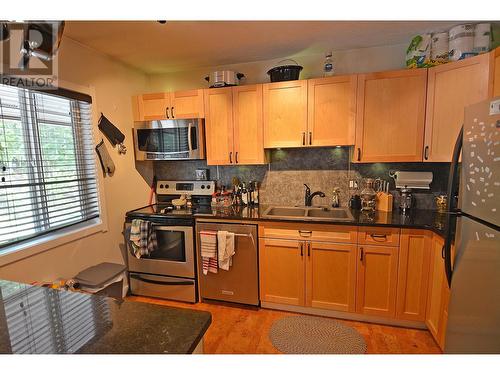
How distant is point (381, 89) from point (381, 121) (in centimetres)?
27

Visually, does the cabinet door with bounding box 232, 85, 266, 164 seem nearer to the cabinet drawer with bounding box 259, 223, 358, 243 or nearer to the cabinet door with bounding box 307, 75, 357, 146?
the cabinet door with bounding box 307, 75, 357, 146

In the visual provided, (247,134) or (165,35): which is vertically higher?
(165,35)

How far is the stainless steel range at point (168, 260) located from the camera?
2.44 meters

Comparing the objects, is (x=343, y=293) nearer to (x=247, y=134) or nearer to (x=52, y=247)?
(x=247, y=134)

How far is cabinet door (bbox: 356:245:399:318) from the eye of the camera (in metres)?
2.03

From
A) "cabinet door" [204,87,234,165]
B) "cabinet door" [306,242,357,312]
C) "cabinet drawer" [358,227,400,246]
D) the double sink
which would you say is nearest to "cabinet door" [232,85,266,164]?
"cabinet door" [204,87,234,165]

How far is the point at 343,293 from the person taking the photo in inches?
85.5

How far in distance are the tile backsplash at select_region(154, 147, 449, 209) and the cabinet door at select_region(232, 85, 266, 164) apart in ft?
0.97

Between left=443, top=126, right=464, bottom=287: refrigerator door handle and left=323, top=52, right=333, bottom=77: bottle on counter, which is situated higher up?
left=323, top=52, right=333, bottom=77: bottle on counter

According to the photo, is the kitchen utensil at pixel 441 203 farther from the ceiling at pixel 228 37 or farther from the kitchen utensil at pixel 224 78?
the kitchen utensil at pixel 224 78

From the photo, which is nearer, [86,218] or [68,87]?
[68,87]

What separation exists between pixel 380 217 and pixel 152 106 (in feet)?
8.25

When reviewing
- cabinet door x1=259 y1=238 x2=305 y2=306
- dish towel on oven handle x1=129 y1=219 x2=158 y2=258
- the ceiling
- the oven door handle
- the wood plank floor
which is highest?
the ceiling

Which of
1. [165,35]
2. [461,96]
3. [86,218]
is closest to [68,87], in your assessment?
[165,35]
